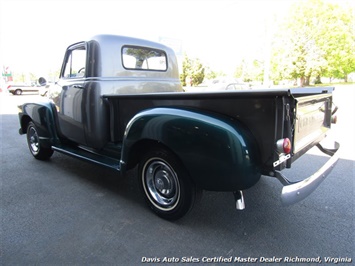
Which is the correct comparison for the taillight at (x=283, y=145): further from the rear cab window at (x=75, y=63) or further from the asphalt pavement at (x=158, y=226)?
the rear cab window at (x=75, y=63)

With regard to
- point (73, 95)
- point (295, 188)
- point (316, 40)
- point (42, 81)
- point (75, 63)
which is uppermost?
point (316, 40)

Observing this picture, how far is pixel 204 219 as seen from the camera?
282cm

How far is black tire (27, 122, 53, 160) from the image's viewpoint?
4.80 metres

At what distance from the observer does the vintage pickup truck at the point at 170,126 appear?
85.4 inches

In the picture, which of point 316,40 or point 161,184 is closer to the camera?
point 161,184

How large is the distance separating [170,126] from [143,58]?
219 centimetres

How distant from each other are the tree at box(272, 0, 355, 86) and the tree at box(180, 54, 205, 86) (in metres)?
14.2

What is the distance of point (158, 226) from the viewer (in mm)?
2727

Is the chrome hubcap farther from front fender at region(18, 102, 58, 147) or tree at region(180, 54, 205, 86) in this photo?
tree at region(180, 54, 205, 86)

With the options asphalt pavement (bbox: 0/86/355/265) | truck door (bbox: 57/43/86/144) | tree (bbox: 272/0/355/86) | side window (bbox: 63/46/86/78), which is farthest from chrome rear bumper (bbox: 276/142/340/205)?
tree (bbox: 272/0/355/86)

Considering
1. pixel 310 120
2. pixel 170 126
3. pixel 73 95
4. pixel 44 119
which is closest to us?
pixel 170 126

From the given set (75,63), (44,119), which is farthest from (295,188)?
(44,119)

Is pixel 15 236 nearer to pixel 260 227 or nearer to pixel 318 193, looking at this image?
pixel 260 227

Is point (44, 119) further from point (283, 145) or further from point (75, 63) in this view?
point (283, 145)
